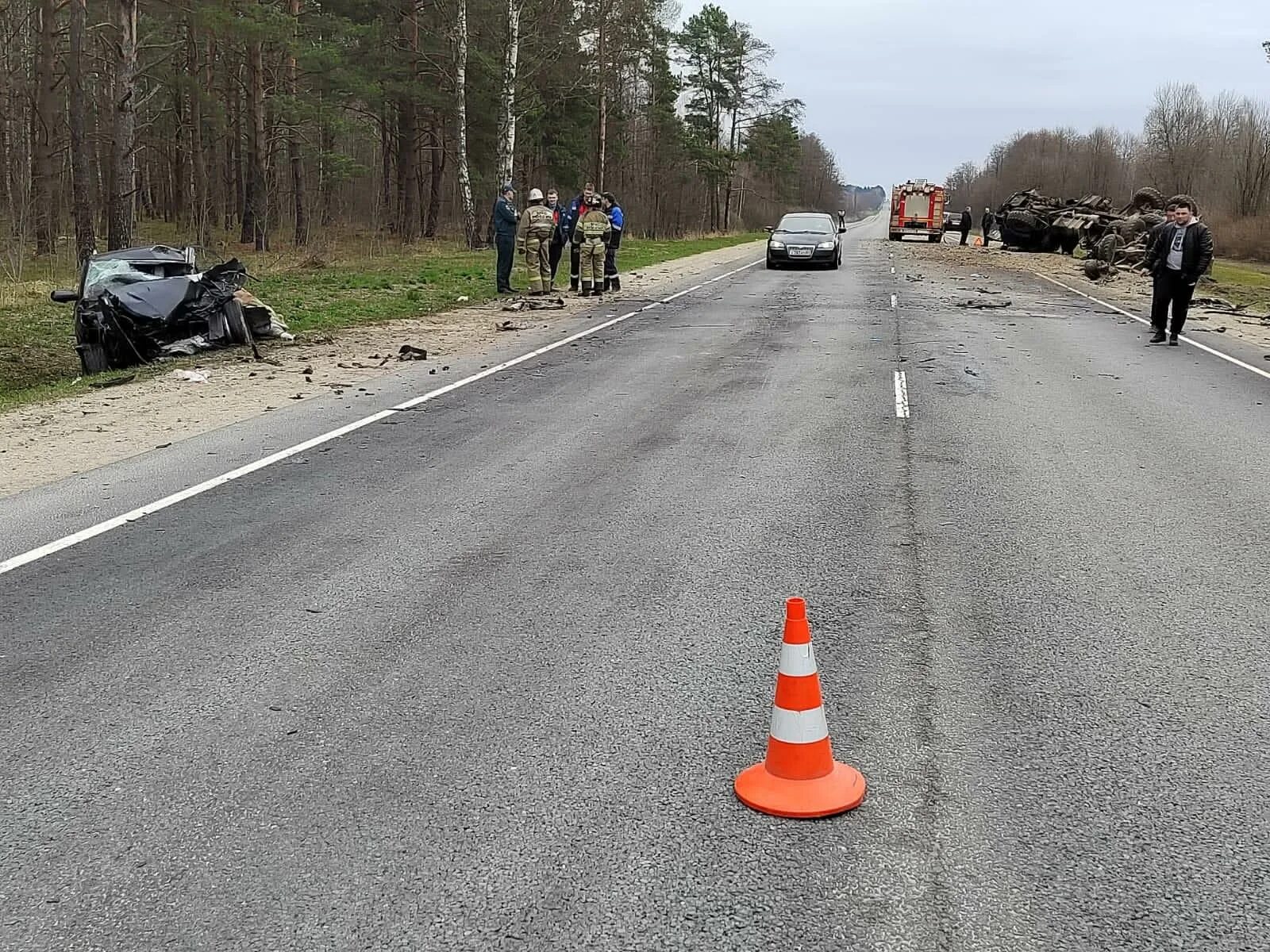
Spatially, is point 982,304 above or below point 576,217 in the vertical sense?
below

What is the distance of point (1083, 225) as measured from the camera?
39.8 metres

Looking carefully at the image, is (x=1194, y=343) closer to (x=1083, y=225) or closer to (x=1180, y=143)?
(x=1083, y=225)

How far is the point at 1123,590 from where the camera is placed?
5.33m

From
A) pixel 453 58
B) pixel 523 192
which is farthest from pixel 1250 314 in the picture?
pixel 523 192

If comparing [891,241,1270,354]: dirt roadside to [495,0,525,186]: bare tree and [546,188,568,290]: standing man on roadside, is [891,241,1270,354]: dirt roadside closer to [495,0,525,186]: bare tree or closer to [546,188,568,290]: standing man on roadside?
[546,188,568,290]: standing man on roadside

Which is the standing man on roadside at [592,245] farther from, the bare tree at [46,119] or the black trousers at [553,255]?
the bare tree at [46,119]

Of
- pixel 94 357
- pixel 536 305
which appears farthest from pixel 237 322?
pixel 536 305

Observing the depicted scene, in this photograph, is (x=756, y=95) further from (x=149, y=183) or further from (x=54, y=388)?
(x=54, y=388)

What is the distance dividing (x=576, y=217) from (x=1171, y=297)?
35.8 feet

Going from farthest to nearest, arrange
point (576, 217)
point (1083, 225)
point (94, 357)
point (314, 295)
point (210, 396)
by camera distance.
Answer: point (1083, 225), point (576, 217), point (314, 295), point (94, 357), point (210, 396)

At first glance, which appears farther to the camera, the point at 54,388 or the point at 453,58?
the point at 453,58

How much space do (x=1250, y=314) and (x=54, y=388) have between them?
63.9 ft

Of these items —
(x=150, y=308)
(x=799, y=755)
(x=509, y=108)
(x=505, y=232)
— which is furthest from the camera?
(x=509, y=108)

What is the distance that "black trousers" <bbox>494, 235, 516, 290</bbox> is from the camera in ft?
68.2
